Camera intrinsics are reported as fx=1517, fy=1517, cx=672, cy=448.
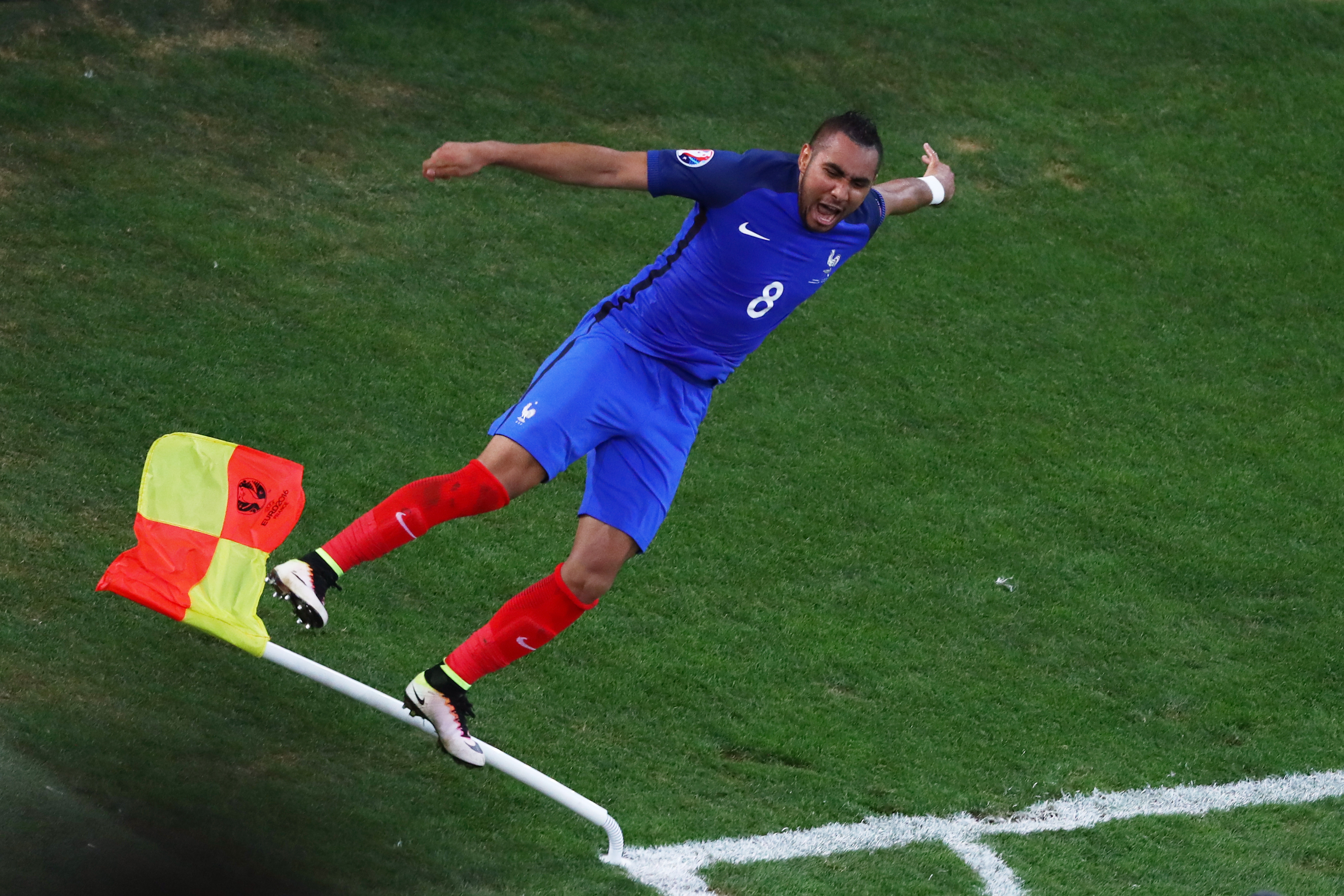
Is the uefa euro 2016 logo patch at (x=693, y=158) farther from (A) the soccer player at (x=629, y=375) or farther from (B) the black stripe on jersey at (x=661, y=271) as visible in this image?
(B) the black stripe on jersey at (x=661, y=271)

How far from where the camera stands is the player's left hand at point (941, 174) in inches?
224

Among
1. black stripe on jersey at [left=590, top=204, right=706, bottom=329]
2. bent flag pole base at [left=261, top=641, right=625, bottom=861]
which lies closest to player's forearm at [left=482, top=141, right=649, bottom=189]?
Answer: black stripe on jersey at [left=590, top=204, right=706, bottom=329]

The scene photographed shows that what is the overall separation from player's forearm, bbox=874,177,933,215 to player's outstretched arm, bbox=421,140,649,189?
1.03 m

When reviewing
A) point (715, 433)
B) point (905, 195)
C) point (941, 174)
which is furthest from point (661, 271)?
point (715, 433)

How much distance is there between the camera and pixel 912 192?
221 inches

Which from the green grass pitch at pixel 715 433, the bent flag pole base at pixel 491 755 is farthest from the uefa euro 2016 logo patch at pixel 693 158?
the green grass pitch at pixel 715 433

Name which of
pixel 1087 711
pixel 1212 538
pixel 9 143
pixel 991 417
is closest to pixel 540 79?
pixel 9 143

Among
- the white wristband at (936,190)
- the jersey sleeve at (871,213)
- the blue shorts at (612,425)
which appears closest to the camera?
the blue shorts at (612,425)

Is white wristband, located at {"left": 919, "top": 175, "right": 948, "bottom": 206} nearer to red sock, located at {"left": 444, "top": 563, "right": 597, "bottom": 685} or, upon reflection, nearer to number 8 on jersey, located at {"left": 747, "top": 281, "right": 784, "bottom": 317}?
number 8 on jersey, located at {"left": 747, "top": 281, "right": 784, "bottom": 317}

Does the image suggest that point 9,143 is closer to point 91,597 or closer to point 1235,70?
point 91,597

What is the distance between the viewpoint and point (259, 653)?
14.9 ft

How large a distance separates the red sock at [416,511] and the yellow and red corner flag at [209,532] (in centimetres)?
20

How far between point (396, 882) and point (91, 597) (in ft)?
6.35

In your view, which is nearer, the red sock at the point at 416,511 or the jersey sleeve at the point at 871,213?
the red sock at the point at 416,511
